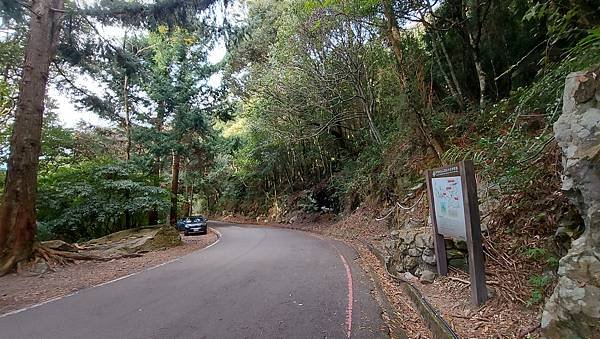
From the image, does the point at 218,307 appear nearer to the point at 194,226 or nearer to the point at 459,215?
the point at 459,215

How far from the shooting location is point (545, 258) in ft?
13.1

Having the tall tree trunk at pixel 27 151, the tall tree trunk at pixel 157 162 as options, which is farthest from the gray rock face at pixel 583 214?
the tall tree trunk at pixel 157 162

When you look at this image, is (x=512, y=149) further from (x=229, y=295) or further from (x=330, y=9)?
(x=330, y=9)

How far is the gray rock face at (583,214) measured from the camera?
2.55 meters

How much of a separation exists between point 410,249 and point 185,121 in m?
14.5

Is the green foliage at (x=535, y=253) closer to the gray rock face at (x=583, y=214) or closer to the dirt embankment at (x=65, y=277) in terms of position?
the gray rock face at (x=583, y=214)

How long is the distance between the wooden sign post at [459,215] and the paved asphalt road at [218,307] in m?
1.34

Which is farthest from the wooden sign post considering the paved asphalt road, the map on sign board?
the paved asphalt road

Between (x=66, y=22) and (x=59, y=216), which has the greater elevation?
(x=66, y=22)

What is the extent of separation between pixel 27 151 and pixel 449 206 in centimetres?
963

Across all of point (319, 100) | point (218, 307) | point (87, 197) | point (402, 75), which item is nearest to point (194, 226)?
point (87, 197)

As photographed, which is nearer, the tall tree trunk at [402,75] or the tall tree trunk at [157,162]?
the tall tree trunk at [402,75]

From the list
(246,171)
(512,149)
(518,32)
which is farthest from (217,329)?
(246,171)

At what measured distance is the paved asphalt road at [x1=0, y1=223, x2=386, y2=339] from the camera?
4.23m
